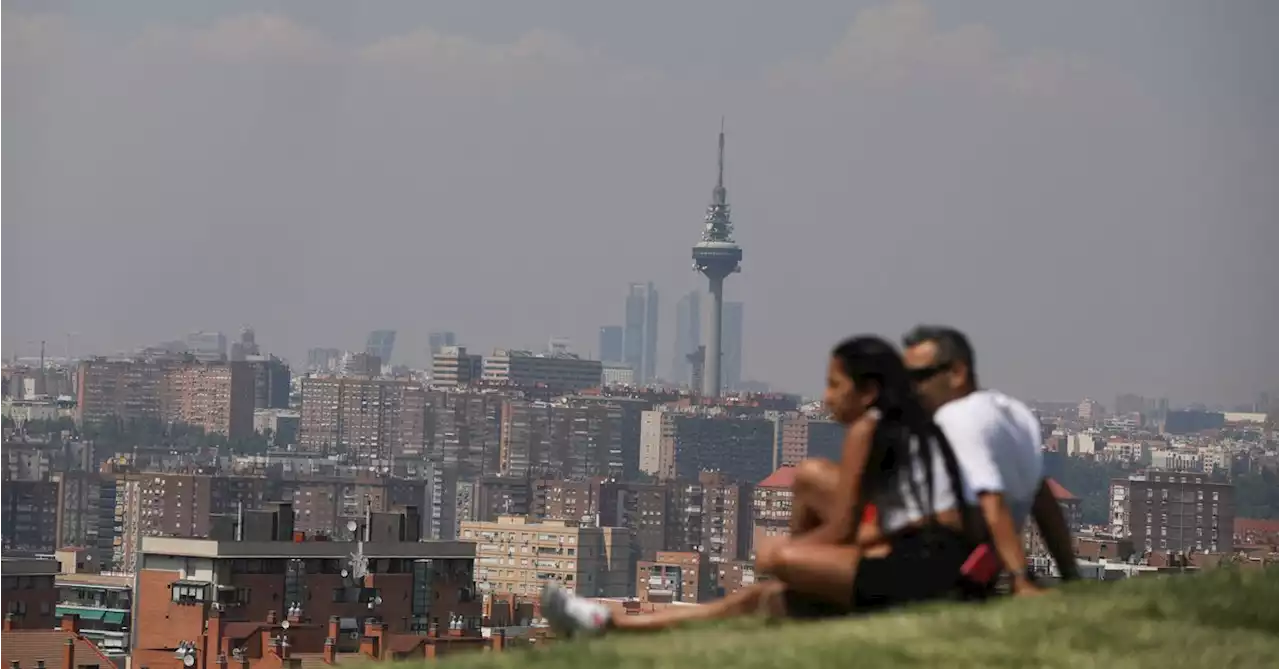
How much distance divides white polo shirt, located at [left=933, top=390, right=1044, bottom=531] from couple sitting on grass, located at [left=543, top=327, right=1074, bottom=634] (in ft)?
0.20

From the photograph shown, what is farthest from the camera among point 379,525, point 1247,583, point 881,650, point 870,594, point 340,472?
point 340,472

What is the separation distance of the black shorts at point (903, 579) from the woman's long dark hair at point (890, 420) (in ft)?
0.34

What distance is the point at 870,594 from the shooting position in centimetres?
845

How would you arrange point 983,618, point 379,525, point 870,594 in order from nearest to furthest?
point 983,618 < point 870,594 < point 379,525

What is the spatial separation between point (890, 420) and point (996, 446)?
79 centimetres

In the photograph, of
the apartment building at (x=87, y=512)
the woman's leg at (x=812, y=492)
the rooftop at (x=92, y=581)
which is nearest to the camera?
the woman's leg at (x=812, y=492)

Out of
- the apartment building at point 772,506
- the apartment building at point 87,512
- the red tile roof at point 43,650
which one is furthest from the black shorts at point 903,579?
the apartment building at point 87,512

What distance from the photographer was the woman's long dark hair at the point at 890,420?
838 centimetres

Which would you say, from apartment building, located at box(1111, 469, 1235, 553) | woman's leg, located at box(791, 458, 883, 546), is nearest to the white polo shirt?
woman's leg, located at box(791, 458, 883, 546)

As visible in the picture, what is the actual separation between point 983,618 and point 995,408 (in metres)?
1.39

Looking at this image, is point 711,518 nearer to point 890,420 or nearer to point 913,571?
point 913,571

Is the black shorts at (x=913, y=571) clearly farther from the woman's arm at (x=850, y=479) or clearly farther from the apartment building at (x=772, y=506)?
the apartment building at (x=772, y=506)

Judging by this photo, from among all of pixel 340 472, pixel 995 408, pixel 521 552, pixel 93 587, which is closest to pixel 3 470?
pixel 340 472

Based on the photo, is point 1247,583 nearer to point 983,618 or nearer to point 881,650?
point 983,618
